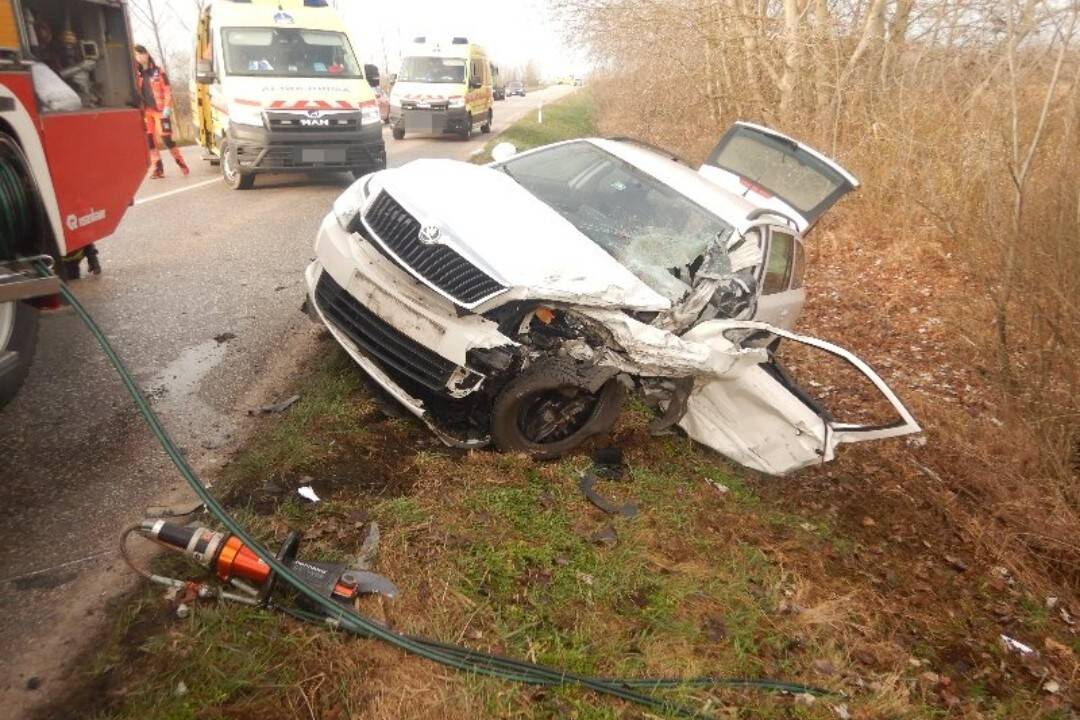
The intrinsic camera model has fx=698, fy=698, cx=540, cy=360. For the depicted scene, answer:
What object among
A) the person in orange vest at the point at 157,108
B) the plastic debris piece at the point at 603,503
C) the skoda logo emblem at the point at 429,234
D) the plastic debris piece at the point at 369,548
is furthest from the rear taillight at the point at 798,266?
the person in orange vest at the point at 157,108

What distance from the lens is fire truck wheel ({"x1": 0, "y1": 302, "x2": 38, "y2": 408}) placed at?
301cm

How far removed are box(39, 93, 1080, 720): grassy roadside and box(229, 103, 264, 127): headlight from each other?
6.62m

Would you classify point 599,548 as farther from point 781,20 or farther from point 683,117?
point 683,117

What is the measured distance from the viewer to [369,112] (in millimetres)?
10008

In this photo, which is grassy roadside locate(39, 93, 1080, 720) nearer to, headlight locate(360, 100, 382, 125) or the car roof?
the car roof

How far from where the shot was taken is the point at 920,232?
8.89 m

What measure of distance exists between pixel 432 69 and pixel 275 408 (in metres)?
16.5

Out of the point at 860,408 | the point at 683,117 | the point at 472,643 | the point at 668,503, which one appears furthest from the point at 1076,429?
the point at 683,117

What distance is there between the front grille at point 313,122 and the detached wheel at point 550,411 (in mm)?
7344

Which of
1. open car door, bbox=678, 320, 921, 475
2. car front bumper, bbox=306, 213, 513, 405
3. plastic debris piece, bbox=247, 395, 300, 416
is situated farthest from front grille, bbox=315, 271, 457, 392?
open car door, bbox=678, 320, 921, 475

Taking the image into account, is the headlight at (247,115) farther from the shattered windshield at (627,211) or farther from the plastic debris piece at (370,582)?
the plastic debris piece at (370,582)

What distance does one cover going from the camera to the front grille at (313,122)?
9253 millimetres

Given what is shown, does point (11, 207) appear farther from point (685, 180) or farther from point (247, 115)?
point (247, 115)

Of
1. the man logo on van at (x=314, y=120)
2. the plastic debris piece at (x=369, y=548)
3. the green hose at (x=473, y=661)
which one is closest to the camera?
the green hose at (x=473, y=661)
